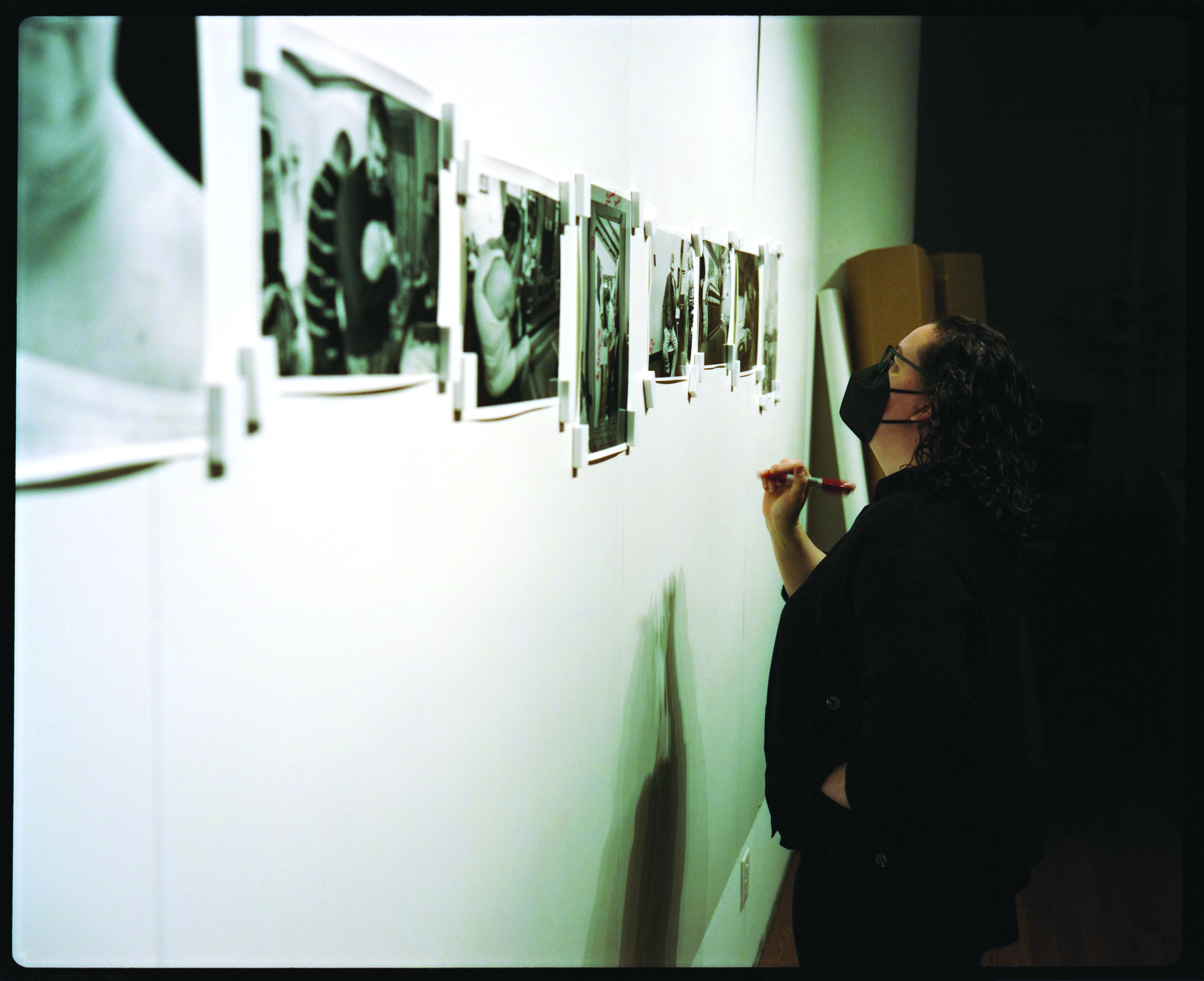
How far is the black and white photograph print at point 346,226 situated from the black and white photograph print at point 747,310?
1356 mm

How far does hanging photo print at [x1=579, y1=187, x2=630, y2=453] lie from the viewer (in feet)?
4.42

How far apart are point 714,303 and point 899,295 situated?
1.05 meters

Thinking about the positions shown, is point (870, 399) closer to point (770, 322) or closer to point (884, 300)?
point (770, 322)

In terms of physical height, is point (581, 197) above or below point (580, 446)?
above

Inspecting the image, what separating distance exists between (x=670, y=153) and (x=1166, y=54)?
6.04ft

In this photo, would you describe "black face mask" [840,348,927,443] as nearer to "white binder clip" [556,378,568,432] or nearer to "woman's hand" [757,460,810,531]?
"woman's hand" [757,460,810,531]

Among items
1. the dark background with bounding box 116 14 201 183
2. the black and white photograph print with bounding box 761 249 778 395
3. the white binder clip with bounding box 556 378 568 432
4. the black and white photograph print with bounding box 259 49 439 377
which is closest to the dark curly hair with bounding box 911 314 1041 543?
the white binder clip with bounding box 556 378 568 432

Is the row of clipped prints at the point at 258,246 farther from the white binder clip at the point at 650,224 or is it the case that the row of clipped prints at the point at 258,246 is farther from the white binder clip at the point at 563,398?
the white binder clip at the point at 650,224

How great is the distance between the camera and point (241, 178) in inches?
28.6

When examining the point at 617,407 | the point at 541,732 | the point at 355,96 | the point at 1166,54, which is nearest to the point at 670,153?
the point at 617,407

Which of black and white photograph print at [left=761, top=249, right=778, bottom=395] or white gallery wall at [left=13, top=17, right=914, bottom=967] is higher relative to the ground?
black and white photograph print at [left=761, top=249, right=778, bottom=395]

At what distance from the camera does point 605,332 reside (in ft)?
4.66

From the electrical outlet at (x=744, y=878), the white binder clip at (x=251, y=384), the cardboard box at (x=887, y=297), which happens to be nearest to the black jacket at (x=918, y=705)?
the white binder clip at (x=251, y=384)

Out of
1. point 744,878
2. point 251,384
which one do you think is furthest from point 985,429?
point 744,878
